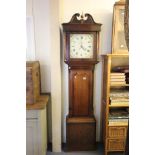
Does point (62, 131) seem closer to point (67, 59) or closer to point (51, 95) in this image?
point (51, 95)

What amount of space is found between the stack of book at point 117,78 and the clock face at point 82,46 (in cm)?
42

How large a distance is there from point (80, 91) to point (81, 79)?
0.17 metres

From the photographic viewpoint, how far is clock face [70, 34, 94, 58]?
2.77 m

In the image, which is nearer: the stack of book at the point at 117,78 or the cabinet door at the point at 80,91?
the stack of book at the point at 117,78

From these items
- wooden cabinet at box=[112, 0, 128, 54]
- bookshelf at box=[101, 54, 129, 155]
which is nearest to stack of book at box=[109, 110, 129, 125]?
bookshelf at box=[101, 54, 129, 155]

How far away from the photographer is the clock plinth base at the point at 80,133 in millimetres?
2793

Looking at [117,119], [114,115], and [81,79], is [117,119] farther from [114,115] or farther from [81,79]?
[81,79]

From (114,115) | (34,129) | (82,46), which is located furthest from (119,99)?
(34,129)

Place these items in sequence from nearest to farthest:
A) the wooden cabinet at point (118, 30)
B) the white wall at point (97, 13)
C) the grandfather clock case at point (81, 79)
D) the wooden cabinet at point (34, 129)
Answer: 1. the wooden cabinet at point (34, 129)
2. the wooden cabinet at point (118, 30)
3. the grandfather clock case at point (81, 79)
4. the white wall at point (97, 13)

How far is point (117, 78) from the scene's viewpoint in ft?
8.66

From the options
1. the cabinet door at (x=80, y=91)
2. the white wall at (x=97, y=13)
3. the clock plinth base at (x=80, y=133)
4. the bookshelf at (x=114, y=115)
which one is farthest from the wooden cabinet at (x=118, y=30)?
the clock plinth base at (x=80, y=133)

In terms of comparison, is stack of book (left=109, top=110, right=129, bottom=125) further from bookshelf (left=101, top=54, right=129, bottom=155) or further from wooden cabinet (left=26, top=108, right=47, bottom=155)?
wooden cabinet (left=26, top=108, right=47, bottom=155)

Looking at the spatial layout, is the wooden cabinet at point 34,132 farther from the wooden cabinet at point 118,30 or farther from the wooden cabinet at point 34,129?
the wooden cabinet at point 118,30

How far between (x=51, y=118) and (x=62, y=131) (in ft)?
0.97
